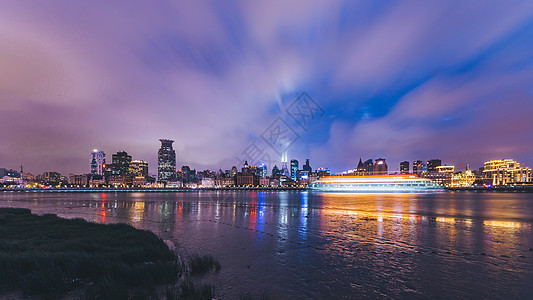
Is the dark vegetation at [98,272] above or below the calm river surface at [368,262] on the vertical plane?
above

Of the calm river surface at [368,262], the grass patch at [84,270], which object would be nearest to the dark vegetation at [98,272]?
the grass patch at [84,270]

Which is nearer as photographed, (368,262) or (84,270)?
(84,270)

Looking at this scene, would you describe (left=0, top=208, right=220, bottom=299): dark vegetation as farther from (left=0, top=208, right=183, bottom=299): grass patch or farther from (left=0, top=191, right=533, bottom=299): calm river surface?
(left=0, top=191, right=533, bottom=299): calm river surface

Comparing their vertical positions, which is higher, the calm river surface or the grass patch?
the grass patch

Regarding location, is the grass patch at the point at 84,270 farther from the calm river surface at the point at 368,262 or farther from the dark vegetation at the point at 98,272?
the calm river surface at the point at 368,262

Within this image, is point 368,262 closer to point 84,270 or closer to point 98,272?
point 98,272

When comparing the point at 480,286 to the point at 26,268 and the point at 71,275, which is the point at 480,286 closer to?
the point at 71,275

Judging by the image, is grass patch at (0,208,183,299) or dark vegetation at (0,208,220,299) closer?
dark vegetation at (0,208,220,299)

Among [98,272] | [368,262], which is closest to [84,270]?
[98,272]

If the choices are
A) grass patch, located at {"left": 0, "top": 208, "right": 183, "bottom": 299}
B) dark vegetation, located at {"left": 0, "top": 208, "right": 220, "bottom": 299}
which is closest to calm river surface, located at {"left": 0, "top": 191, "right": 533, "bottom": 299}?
dark vegetation, located at {"left": 0, "top": 208, "right": 220, "bottom": 299}

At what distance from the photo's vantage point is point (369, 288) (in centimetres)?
1072

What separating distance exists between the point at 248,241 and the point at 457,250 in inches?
543

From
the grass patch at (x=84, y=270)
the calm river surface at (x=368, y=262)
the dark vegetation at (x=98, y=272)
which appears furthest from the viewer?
the calm river surface at (x=368, y=262)

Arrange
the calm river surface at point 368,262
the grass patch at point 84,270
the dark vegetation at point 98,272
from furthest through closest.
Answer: the calm river surface at point 368,262, the grass patch at point 84,270, the dark vegetation at point 98,272
